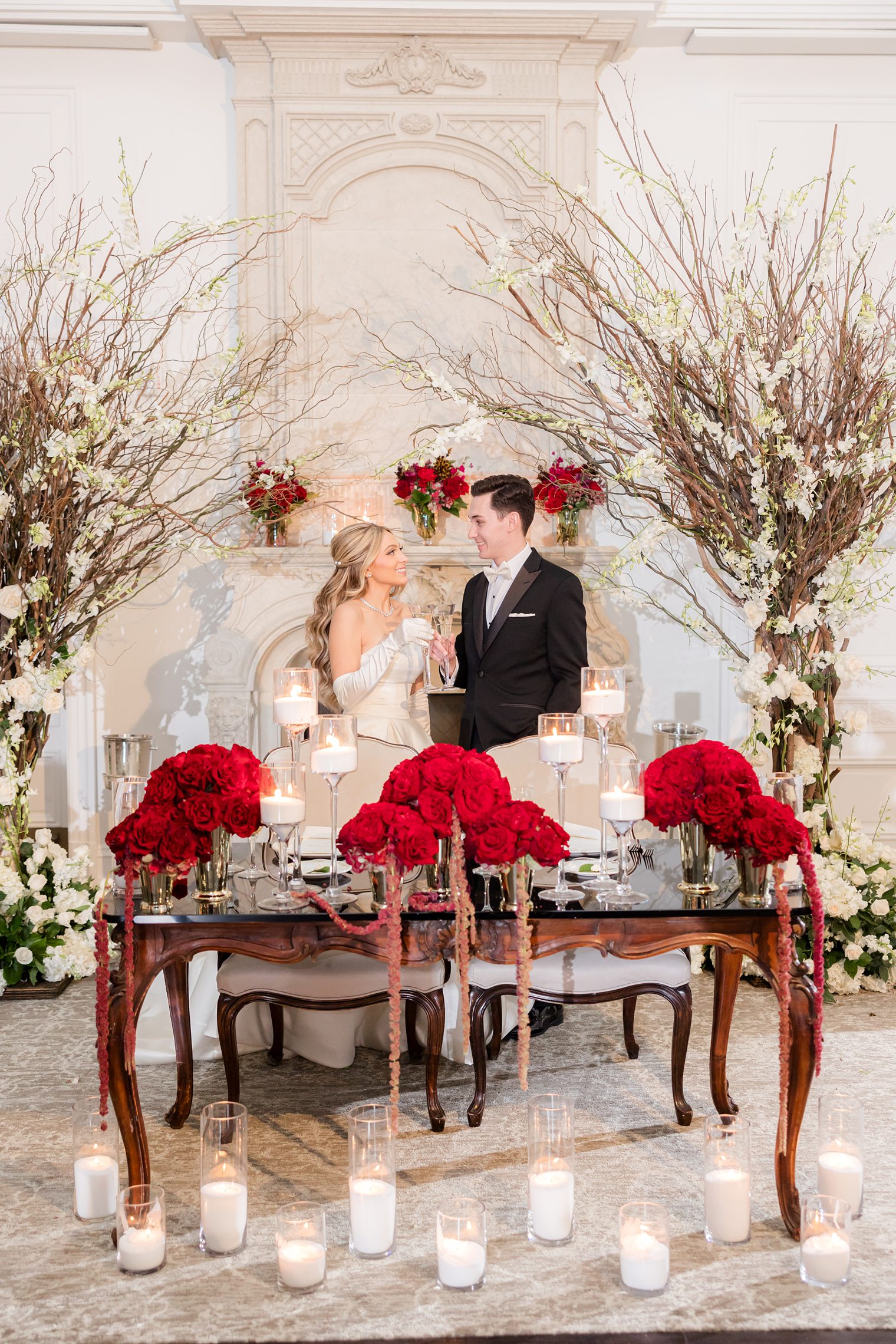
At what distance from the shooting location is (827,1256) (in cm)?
246

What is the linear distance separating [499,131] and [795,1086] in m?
4.73

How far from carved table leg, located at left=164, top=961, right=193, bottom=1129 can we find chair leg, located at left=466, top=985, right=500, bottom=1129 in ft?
2.59

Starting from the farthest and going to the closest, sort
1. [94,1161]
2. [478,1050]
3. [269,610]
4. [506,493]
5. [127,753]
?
[269,610] < [127,753] < [506,493] < [478,1050] < [94,1161]

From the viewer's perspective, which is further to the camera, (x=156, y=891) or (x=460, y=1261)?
(x=156, y=891)

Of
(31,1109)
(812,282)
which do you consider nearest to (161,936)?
(31,1109)

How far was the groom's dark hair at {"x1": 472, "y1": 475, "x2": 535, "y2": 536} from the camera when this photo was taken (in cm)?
457

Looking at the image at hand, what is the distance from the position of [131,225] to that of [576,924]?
11.6 ft

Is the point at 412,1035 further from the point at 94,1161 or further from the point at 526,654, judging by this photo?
the point at 526,654

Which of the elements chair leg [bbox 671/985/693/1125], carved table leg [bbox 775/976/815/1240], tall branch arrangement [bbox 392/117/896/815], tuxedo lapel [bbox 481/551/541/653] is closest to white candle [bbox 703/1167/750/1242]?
carved table leg [bbox 775/976/815/1240]

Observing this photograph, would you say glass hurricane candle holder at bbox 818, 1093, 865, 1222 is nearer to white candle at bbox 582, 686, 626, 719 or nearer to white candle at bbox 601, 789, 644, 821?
white candle at bbox 601, 789, 644, 821

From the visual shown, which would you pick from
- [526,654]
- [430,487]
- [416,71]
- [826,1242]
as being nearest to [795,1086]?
[826,1242]

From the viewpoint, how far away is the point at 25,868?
479 cm

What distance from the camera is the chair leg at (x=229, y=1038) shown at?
3197 millimetres

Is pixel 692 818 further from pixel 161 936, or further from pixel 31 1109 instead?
pixel 31 1109
